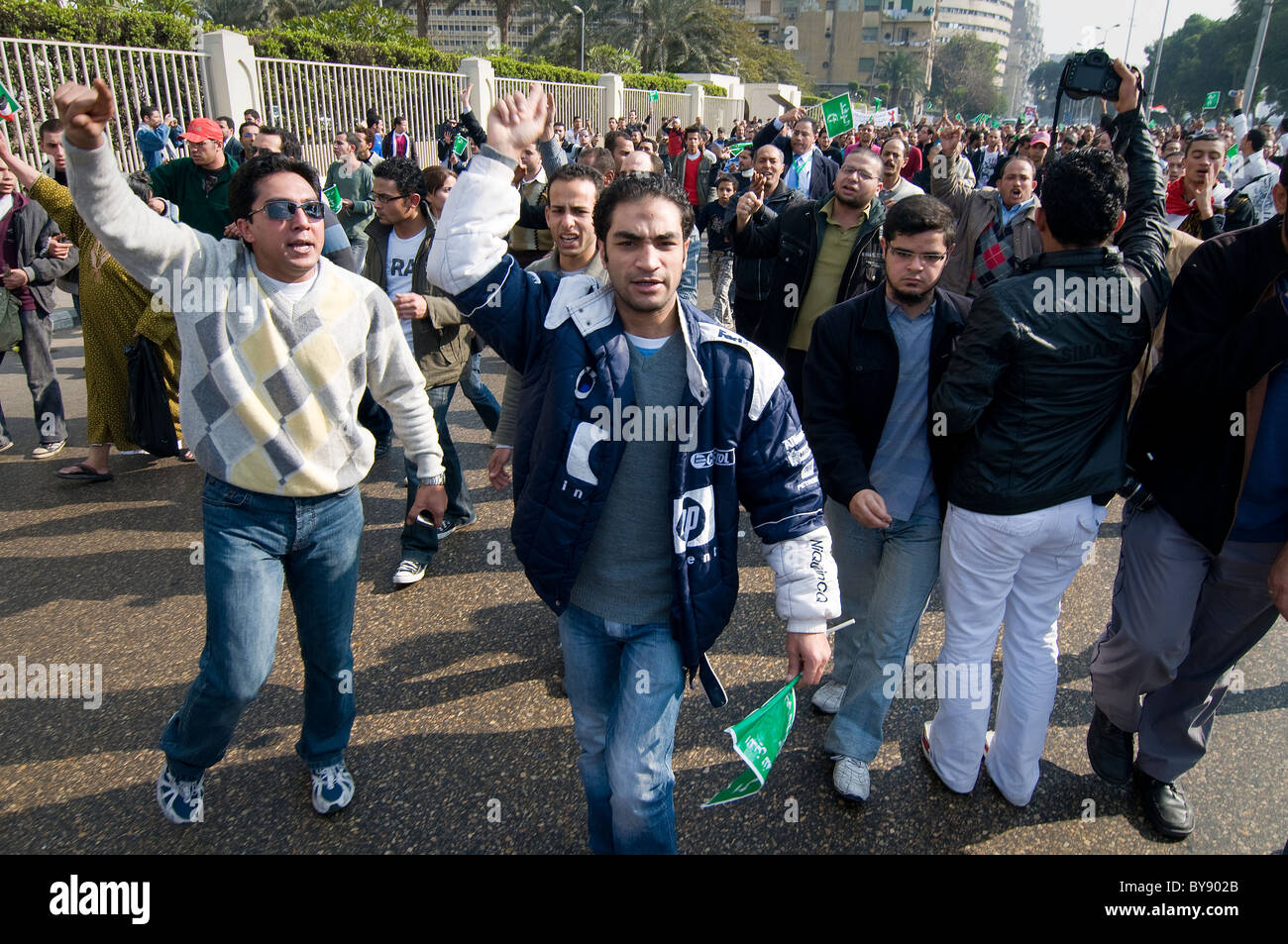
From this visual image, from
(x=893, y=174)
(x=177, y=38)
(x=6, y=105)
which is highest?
(x=177, y=38)

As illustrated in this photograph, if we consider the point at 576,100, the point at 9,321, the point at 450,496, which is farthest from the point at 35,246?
the point at 576,100

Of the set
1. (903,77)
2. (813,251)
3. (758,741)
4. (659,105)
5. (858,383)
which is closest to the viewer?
(758,741)

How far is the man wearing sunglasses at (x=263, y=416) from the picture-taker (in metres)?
2.45

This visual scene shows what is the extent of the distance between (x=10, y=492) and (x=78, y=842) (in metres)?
3.60

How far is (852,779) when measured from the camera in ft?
9.83

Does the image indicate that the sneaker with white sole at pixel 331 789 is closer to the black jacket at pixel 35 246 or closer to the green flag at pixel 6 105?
the black jacket at pixel 35 246

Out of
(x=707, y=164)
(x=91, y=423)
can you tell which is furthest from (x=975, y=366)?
(x=707, y=164)

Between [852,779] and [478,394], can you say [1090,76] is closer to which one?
[852,779]

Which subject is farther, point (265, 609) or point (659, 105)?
point (659, 105)

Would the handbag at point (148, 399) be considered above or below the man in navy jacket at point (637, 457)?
below

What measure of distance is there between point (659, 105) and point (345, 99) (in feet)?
60.7

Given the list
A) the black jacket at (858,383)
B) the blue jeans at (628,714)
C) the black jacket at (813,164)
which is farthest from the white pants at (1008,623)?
the black jacket at (813,164)

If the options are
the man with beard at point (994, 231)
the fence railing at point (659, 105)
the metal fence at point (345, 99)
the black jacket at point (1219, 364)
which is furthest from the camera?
the fence railing at point (659, 105)

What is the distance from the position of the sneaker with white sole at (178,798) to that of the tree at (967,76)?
134 m
